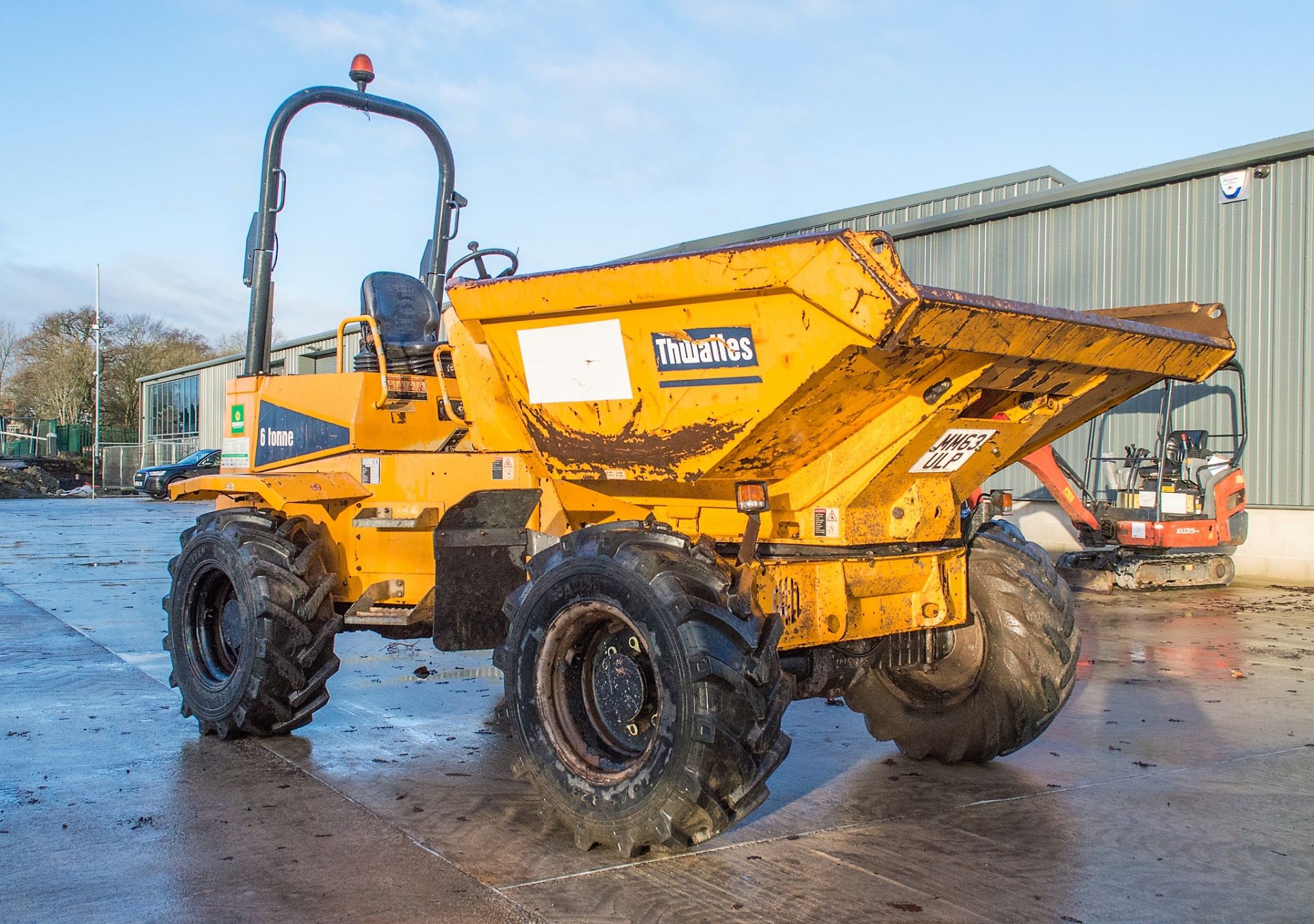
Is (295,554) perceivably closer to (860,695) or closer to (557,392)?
(557,392)

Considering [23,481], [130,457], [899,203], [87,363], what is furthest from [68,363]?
[899,203]

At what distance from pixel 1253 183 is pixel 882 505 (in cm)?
1186

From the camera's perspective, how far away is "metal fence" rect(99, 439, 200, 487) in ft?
152

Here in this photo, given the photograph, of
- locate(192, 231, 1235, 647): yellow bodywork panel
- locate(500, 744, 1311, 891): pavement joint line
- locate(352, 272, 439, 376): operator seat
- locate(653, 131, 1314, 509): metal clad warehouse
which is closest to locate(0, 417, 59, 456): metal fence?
locate(653, 131, 1314, 509): metal clad warehouse

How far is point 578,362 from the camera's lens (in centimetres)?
441

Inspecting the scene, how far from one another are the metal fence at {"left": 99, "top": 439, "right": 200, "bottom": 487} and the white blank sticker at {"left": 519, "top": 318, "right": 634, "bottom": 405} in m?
44.9

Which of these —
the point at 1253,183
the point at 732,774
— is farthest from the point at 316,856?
the point at 1253,183

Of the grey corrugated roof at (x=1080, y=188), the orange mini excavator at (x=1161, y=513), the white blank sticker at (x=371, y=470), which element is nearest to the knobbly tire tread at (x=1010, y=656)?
the white blank sticker at (x=371, y=470)

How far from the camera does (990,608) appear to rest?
200 inches

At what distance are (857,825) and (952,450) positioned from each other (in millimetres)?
1432

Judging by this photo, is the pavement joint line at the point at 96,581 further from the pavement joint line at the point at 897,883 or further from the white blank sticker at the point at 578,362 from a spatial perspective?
the pavement joint line at the point at 897,883

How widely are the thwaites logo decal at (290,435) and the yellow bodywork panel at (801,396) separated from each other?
1041 millimetres

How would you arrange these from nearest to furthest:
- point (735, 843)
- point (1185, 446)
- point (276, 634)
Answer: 1. point (735, 843)
2. point (276, 634)
3. point (1185, 446)

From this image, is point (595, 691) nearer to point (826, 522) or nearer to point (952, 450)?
point (826, 522)
